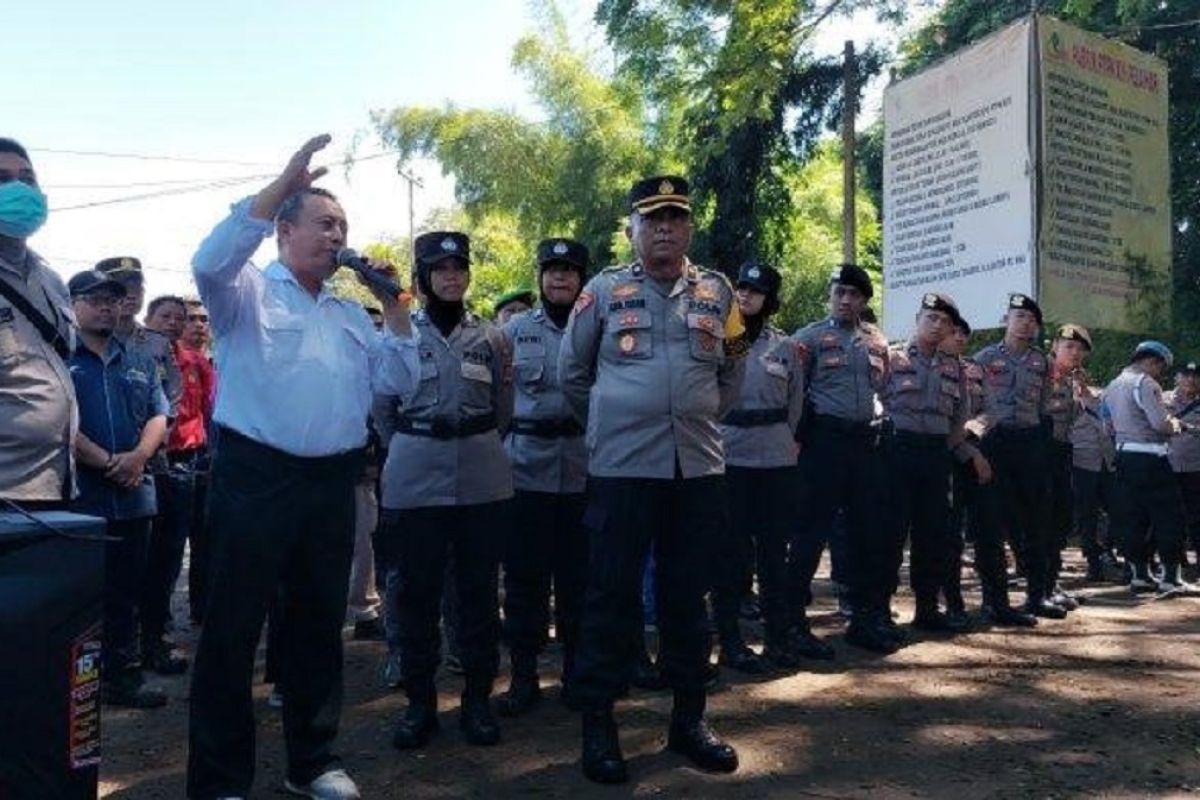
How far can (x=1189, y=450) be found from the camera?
919 cm

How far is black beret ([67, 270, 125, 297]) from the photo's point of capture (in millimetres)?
4766

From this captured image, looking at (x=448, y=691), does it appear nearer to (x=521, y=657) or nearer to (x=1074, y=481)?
(x=521, y=657)

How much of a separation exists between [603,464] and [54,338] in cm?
191

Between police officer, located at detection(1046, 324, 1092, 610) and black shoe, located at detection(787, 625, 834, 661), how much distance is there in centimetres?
253

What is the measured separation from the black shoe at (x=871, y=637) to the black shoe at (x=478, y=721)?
244 cm

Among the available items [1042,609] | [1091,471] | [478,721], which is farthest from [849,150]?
[478,721]

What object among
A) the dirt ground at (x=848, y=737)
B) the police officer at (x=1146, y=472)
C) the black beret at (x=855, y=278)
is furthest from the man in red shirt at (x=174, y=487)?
the police officer at (x=1146, y=472)

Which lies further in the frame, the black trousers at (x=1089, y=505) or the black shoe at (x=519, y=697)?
the black trousers at (x=1089, y=505)

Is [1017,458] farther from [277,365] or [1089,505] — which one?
[277,365]

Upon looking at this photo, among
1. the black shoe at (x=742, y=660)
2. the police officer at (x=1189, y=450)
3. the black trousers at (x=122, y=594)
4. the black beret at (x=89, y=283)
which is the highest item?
the black beret at (x=89, y=283)

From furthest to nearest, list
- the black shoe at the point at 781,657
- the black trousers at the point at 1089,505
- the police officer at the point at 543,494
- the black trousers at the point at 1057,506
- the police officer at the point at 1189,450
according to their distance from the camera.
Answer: the black trousers at the point at 1089,505 → the police officer at the point at 1189,450 → the black trousers at the point at 1057,506 → the black shoe at the point at 781,657 → the police officer at the point at 543,494

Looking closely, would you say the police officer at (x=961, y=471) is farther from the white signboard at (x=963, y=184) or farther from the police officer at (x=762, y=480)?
the white signboard at (x=963, y=184)

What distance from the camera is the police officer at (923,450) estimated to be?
6.07 meters

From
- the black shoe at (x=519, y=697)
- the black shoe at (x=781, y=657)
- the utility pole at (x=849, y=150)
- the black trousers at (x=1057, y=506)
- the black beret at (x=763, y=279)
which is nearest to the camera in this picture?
the black shoe at (x=519, y=697)
